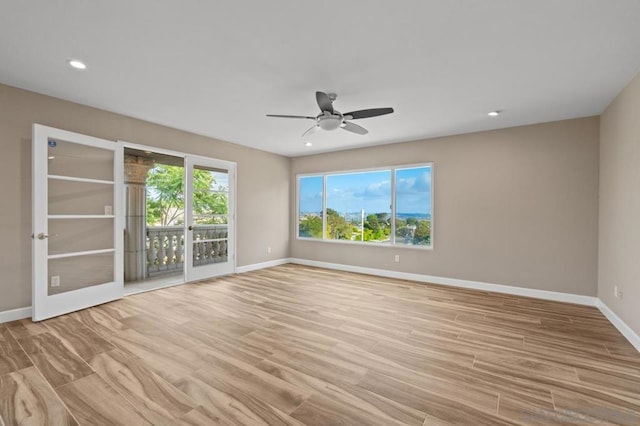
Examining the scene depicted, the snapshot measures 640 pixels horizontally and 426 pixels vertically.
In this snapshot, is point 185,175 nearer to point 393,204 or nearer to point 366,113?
point 366,113

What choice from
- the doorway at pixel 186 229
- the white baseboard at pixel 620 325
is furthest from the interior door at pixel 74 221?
the white baseboard at pixel 620 325

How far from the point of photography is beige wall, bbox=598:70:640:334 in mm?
2879

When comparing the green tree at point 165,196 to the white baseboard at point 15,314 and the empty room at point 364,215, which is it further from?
the white baseboard at point 15,314

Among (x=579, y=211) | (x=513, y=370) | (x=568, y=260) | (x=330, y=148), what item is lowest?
(x=513, y=370)

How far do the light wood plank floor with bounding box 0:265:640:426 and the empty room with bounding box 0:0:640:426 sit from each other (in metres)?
0.02

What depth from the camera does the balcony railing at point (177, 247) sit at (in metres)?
5.38

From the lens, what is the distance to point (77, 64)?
2.79 metres

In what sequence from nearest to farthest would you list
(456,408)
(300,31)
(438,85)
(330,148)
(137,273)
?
(456,408)
(300,31)
(438,85)
(137,273)
(330,148)

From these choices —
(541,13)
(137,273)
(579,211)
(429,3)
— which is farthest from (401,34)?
(137,273)

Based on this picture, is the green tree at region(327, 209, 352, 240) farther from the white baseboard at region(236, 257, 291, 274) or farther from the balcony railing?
the balcony railing

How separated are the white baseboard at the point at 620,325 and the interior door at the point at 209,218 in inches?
225

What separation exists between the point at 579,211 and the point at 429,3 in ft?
13.1

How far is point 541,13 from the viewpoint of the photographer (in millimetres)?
2010

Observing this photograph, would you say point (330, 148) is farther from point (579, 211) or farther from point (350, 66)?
point (579, 211)
